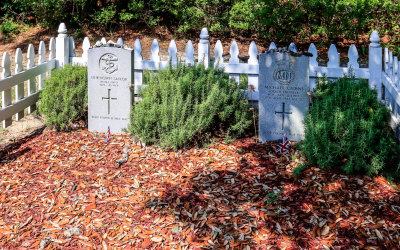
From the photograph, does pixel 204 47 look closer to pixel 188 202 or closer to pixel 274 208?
pixel 188 202

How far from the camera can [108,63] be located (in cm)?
598

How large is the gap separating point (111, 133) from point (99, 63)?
96 centimetres

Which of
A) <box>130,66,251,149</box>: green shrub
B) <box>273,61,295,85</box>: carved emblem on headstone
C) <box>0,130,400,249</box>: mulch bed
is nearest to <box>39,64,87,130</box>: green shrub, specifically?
<box>0,130,400,249</box>: mulch bed

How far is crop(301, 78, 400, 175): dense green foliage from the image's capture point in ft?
14.6

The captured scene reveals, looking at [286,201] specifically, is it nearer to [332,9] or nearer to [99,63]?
[99,63]

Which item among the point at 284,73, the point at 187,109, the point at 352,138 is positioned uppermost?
the point at 284,73

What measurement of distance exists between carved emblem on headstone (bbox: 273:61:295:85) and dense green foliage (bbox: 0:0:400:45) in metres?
5.46

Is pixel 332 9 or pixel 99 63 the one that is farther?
pixel 332 9

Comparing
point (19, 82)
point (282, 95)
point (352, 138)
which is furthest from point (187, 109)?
point (19, 82)

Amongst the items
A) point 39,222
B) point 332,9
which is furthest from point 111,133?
point 332,9

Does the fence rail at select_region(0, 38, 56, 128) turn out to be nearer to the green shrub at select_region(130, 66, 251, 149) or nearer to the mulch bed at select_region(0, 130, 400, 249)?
the mulch bed at select_region(0, 130, 400, 249)

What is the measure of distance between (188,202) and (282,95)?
6.77 ft

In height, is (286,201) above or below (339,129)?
below

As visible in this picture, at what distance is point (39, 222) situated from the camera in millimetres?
4094
